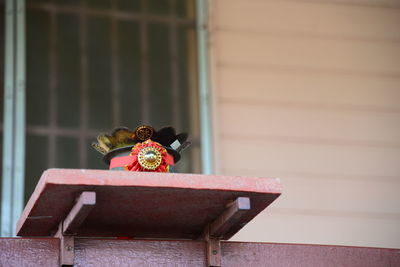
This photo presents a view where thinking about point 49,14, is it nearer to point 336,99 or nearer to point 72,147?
point 72,147

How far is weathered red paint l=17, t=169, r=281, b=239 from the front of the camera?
2584 millimetres

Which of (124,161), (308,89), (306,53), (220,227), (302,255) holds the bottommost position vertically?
(302,255)

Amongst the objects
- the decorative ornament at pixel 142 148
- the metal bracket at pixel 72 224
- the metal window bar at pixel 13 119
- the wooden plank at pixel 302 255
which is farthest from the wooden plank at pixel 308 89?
the metal bracket at pixel 72 224

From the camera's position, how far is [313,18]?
5.55 meters

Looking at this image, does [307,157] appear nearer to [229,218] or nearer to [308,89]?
[308,89]

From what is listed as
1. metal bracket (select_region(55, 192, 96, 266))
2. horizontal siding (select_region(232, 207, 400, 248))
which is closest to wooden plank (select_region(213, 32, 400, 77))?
horizontal siding (select_region(232, 207, 400, 248))

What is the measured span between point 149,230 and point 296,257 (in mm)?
495

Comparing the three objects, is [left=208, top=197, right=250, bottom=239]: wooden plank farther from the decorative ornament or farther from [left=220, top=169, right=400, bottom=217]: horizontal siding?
[left=220, top=169, right=400, bottom=217]: horizontal siding

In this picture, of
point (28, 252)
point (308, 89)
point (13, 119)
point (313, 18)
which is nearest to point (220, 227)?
point (28, 252)

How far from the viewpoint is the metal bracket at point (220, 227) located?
2.72 m

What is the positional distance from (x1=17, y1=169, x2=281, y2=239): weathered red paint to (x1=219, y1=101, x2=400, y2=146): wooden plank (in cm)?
224

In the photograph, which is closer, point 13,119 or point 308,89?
point 13,119

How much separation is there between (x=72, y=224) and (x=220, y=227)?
0.47 metres

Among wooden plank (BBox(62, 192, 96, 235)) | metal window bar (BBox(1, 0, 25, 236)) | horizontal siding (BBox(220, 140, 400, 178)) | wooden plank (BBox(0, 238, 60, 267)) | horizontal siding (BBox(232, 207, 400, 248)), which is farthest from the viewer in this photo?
horizontal siding (BBox(220, 140, 400, 178))
